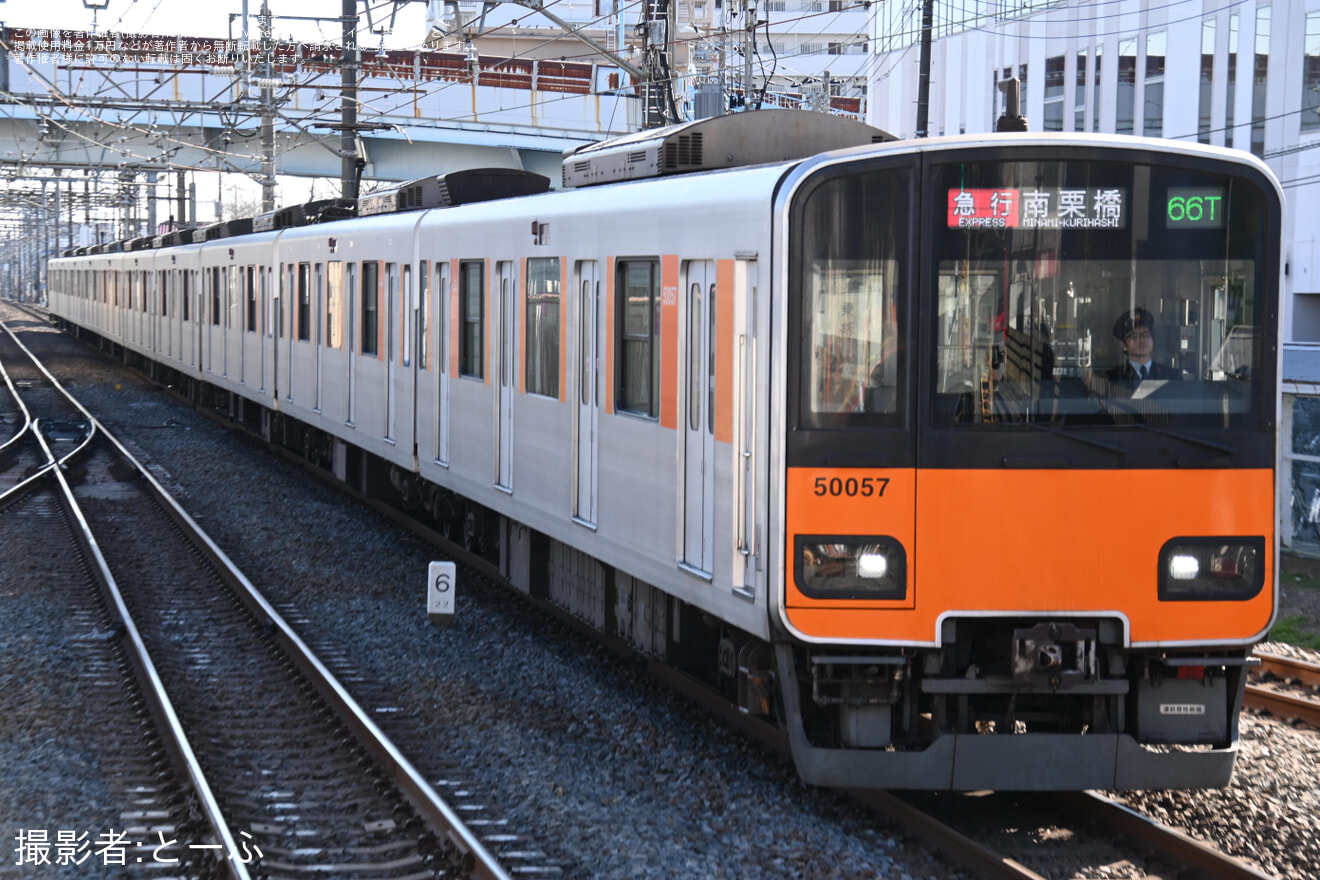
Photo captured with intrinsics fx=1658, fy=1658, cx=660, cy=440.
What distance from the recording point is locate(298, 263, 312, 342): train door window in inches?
679

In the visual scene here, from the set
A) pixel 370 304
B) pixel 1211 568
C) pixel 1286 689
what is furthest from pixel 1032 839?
pixel 370 304

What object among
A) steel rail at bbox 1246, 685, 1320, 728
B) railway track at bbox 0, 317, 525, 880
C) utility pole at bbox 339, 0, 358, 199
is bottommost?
railway track at bbox 0, 317, 525, 880

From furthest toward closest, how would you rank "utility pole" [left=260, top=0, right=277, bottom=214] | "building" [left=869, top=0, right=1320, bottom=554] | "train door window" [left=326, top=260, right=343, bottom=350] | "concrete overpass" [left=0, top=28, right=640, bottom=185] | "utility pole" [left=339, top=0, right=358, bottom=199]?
"concrete overpass" [left=0, top=28, right=640, bottom=185] → "building" [left=869, top=0, right=1320, bottom=554] → "utility pole" [left=260, top=0, right=277, bottom=214] → "utility pole" [left=339, top=0, right=358, bottom=199] → "train door window" [left=326, top=260, right=343, bottom=350]

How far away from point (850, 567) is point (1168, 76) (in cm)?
2797

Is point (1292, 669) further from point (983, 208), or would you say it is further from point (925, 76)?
point (925, 76)

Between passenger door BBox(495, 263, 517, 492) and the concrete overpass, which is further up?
the concrete overpass

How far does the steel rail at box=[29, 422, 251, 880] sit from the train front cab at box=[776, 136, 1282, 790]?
223cm

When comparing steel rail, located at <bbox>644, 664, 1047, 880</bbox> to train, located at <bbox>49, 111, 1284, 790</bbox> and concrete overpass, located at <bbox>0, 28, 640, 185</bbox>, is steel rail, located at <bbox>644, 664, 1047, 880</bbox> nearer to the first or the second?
train, located at <bbox>49, 111, 1284, 790</bbox>

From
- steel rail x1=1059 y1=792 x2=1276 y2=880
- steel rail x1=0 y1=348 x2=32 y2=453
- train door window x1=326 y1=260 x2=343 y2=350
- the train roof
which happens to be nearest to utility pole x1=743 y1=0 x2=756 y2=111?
train door window x1=326 y1=260 x2=343 y2=350

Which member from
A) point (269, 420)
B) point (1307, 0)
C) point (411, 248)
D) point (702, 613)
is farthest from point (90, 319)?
point (702, 613)

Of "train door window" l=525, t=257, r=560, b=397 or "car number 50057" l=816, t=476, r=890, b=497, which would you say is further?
"train door window" l=525, t=257, r=560, b=397

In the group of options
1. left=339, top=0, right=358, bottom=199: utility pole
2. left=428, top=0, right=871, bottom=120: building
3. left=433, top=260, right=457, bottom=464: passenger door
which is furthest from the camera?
left=428, top=0, right=871, bottom=120: building

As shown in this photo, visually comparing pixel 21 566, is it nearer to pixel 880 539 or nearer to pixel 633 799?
pixel 633 799

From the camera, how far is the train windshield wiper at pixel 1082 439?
6188 millimetres
